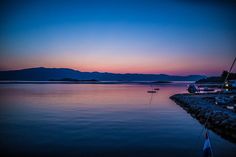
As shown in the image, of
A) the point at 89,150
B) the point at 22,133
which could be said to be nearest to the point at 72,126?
the point at 22,133

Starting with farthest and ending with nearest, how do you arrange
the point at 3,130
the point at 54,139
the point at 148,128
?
the point at 148,128, the point at 3,130, the point at 54,139

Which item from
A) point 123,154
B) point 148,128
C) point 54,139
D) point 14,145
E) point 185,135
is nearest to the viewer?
point 123,154

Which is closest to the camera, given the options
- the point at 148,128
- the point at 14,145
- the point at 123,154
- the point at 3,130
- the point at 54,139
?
the point at 123,154

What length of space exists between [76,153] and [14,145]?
443 centimetres

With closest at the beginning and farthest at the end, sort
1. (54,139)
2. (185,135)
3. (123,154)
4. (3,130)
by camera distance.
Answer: (123,154)
(54,139)
(185,135)
(3,130)

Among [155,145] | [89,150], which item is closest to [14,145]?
[89,150]

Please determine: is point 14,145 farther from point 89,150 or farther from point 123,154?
point 123,154

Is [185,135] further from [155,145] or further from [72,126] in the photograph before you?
[72,126]

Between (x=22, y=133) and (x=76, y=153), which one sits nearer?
(x=76, y=153)

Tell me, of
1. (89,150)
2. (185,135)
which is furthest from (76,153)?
(185,135)

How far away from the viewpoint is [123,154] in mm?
13469

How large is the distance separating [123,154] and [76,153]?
2599 millimetres

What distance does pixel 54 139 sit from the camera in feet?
54.8

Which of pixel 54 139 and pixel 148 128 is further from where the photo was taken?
pixel 148 128
